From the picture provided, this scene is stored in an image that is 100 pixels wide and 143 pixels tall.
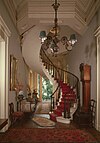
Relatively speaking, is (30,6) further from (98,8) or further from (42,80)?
(42,80)

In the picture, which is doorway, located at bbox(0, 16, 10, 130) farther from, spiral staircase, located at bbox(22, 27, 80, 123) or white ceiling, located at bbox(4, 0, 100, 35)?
spiral staircase, located at bbox(22, 27, 80, 123)

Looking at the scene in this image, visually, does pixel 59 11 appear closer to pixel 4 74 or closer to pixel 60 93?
pixel 4 74

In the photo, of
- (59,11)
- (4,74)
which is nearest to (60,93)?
(59,11)

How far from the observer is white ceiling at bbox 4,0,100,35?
8.86 meters

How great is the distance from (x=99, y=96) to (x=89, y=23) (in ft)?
10.2

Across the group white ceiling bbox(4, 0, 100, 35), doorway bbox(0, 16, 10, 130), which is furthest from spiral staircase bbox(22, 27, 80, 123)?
doorway bbox(0, 16, 10, 130)

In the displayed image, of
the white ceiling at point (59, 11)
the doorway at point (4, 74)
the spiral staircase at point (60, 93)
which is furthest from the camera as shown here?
the spiral staircase at point (60, 93)

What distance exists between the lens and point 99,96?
25.7 ft

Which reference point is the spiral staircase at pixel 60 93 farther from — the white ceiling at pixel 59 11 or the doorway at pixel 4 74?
the doorway at pixel 4 74

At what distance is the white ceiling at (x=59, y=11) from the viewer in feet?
29.1

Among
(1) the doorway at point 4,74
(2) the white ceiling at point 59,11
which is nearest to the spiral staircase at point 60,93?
(2) the white ceiling at point 59,11

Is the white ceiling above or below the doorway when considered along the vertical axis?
above

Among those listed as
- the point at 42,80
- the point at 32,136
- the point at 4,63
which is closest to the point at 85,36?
the point at 4,63

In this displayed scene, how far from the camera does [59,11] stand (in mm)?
9141
